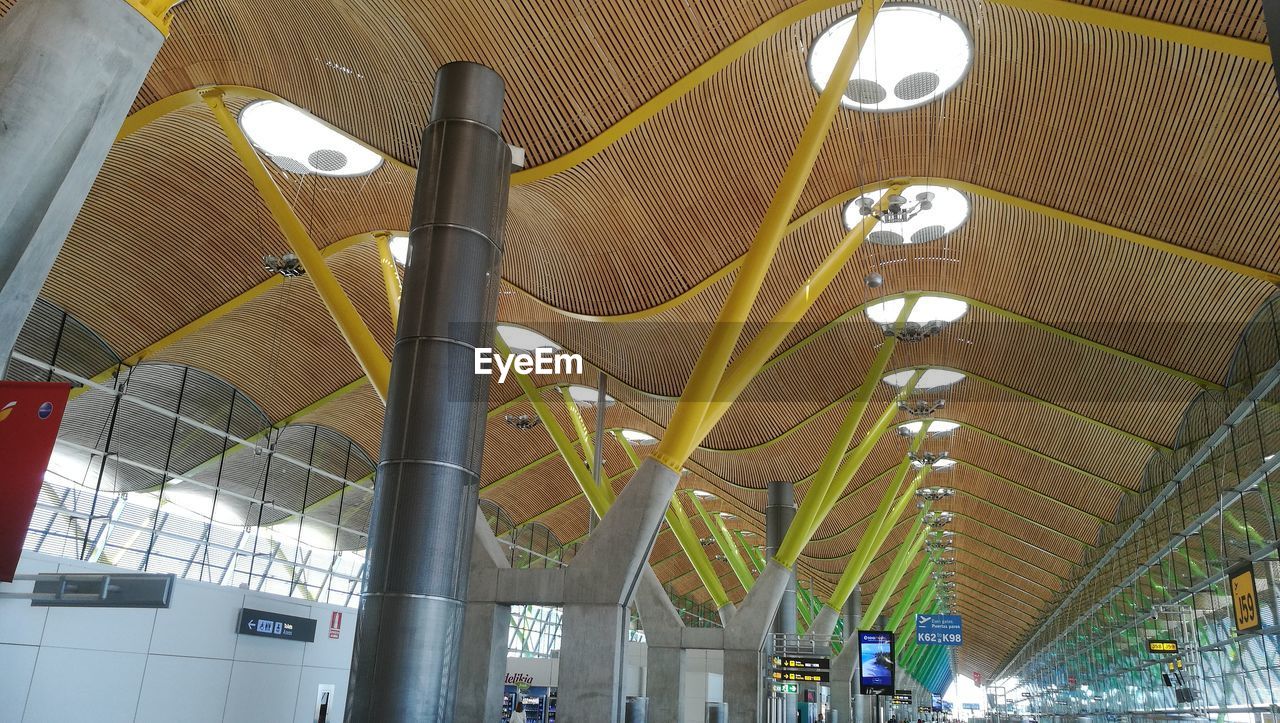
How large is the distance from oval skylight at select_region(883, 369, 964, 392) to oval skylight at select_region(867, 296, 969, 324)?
12.3 feet

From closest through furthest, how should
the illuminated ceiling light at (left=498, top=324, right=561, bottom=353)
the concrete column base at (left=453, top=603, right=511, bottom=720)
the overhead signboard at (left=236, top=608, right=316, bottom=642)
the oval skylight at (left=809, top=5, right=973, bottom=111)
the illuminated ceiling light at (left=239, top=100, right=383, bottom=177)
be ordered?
the oval skylight at (left=809, top=5, right=973, bottom=111) < the overhead signboard at (left=236, top=608, right=316, bottom=642) < the concrete column base at (left=453, top=603, right=511, bottom=720) < the illuminated ceiling light at (left=239, top=100, right=383, bottom=177) < the illuminated ceiling light at (left=498, top=324, right=561, bottom=353)

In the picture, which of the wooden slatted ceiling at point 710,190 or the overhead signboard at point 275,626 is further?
the overhead signboard at point 275,626

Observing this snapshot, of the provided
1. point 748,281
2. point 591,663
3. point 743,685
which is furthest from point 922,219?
point 743,685

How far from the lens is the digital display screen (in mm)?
34031

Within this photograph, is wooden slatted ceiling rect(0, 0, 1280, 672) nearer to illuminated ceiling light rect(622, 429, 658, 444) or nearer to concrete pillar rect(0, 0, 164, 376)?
illuminated ceiling light rect(622, 429, 658, 444)

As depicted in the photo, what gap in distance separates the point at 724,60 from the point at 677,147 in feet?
11.7

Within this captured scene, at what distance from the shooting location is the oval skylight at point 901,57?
1781cm

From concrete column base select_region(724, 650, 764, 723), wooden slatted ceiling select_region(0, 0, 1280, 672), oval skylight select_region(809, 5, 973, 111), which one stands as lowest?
concrete column base select_region(724, 650, 764, 723)

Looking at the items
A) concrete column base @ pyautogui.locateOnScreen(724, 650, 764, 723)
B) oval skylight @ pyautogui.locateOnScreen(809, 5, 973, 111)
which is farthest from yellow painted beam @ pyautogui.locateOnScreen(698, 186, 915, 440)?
concrete column base @ pyautogui.locateOnScreen(724, 650, 764, 723)

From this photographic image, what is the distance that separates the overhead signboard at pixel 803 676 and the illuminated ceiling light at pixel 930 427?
10436 mm

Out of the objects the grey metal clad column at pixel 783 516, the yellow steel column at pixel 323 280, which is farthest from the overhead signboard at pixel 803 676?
the yellow steel column at pixel 323 280

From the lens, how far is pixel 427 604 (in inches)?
466

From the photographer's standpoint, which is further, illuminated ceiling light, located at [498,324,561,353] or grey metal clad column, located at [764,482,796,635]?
grey metal clad column, located at [764,482,796,635]

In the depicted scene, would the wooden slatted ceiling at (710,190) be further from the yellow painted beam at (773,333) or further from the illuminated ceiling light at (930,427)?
the illuminated ceiling light at (930,427)
